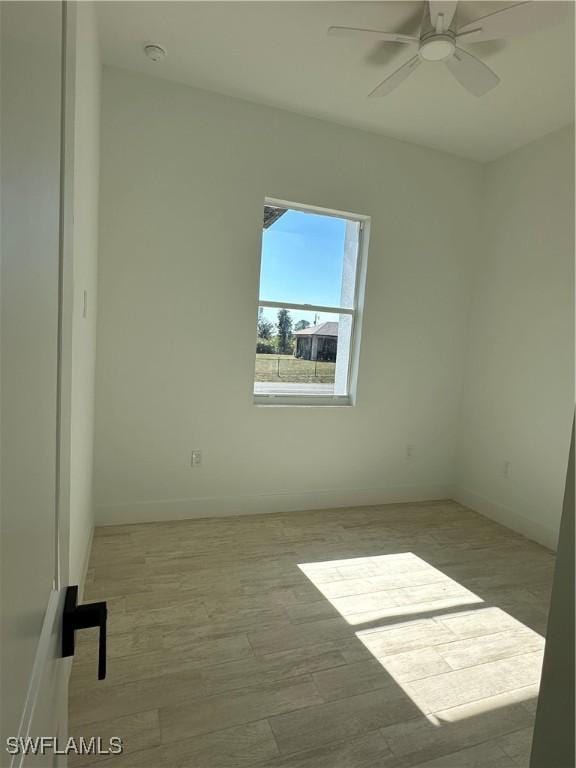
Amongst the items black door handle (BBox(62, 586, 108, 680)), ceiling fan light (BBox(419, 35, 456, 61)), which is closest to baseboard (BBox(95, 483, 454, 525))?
black door handle (BBox(62, 586, 108, 680))

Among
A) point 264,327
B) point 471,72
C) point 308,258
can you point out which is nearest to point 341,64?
point 471,72

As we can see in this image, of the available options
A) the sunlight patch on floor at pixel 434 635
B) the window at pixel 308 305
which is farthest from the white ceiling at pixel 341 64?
the sunlight patch on floor at pixel 434 635

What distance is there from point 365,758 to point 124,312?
267 cm

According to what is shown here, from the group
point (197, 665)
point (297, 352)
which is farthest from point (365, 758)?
point (297, 352)

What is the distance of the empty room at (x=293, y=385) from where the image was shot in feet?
1.92

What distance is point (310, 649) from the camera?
189 centimetres

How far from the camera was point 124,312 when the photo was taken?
290 cm

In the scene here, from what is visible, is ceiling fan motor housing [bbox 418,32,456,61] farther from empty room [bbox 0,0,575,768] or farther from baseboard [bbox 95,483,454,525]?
baseboard [bbox 95,483,454,525]

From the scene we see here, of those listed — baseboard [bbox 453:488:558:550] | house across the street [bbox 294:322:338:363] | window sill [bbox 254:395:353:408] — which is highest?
A: house across the street [bbox 294:322:338:363]

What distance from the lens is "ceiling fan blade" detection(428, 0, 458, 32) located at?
183 cm

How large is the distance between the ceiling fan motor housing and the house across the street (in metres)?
1.86

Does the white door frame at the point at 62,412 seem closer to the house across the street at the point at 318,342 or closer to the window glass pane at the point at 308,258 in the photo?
the window glass pane at the point at 308,258

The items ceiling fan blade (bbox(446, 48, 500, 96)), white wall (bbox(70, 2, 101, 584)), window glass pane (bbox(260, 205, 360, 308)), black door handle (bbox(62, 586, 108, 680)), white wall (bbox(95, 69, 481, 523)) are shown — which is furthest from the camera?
window glass pane (bbox(260, 205, 360, 308))

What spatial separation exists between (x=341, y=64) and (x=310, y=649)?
3156mm
